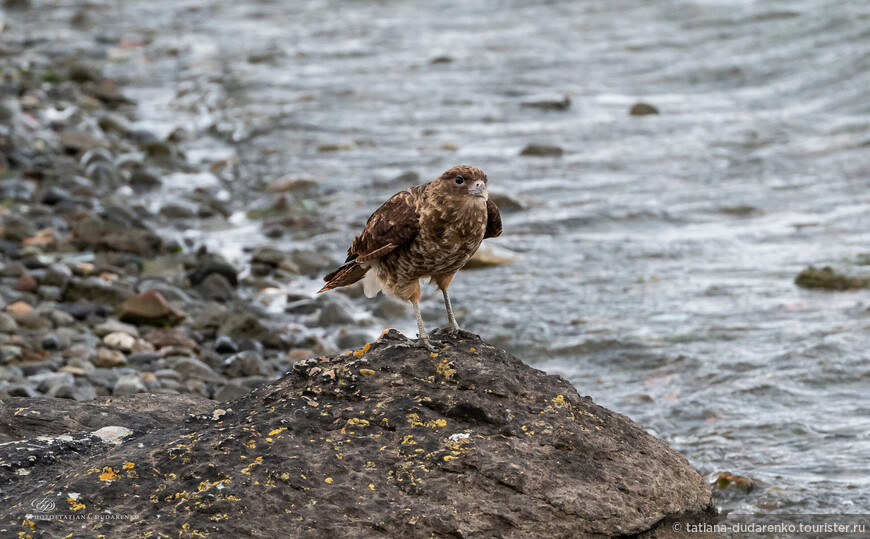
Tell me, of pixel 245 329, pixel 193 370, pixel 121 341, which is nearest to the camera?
pixel 193 370

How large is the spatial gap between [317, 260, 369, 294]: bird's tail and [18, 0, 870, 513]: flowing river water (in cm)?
257

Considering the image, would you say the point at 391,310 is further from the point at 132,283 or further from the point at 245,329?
the point at 132,283

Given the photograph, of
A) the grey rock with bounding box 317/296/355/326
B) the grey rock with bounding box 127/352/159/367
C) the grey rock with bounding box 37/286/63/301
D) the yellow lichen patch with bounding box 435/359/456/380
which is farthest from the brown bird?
the grey rock with bounding box 37/286/63/301

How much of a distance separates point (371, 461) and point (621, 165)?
35.4ft

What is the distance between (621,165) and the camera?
14344 millimetres

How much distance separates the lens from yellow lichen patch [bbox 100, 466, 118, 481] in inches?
154

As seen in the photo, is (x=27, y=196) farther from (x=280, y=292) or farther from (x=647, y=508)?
(x=647, y=508)

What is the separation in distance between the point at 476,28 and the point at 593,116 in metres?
8.47

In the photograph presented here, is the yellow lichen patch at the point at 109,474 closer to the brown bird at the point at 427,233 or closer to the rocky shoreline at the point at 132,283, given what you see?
the brown bird at the point at 427,233

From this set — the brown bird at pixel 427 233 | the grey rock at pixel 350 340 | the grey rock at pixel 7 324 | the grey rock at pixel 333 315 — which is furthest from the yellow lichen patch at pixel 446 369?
the grey rock at pixel 7 324

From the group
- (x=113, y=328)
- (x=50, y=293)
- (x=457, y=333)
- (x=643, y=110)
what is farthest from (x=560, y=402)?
(x=643, y=110)

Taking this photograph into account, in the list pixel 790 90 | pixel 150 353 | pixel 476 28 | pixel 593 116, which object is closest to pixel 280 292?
pixel 150 353

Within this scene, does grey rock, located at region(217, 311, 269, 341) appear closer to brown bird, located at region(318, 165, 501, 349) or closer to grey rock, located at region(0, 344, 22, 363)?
grey rock, located at region(0, 344, 22, 363)

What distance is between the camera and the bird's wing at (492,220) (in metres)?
5.37
